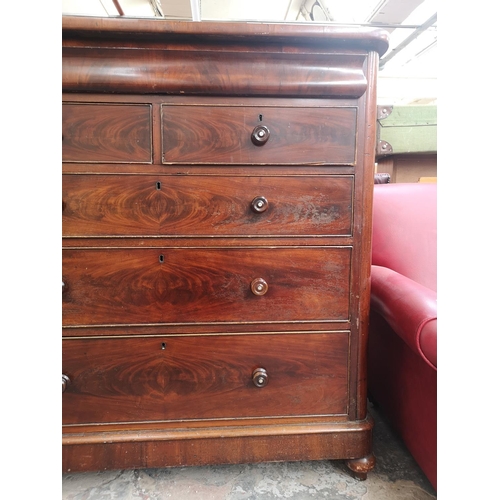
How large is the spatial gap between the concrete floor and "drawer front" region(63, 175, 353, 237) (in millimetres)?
725

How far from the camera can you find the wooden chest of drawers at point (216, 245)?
81 cm

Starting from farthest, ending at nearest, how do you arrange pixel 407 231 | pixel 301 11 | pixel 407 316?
pixel 301 11
pixel 407 231
pixel 407 316

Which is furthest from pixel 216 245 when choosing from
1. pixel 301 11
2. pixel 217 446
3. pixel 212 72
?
pixel 301 11

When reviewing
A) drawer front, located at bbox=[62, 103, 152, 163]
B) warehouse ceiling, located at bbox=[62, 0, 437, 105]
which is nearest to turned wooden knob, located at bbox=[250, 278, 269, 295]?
drawer front, located at bbox=[62, 103, 152, 163]

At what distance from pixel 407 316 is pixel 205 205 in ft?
1.87

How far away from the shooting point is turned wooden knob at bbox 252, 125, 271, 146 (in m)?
0.82

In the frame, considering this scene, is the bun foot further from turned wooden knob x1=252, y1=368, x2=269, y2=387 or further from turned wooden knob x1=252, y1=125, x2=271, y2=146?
turned wooden knob x1=252, y1=125, x2=271, y2=146

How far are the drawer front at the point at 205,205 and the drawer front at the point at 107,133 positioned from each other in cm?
5

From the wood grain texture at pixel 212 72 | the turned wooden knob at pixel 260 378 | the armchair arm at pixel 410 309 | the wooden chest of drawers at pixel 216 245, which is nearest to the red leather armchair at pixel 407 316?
the armchair arm at pixel 410 309

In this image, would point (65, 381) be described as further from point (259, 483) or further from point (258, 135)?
point (258, 135)

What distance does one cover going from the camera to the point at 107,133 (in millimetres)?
819

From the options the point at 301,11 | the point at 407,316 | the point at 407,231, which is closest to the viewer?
the point at 407,316
